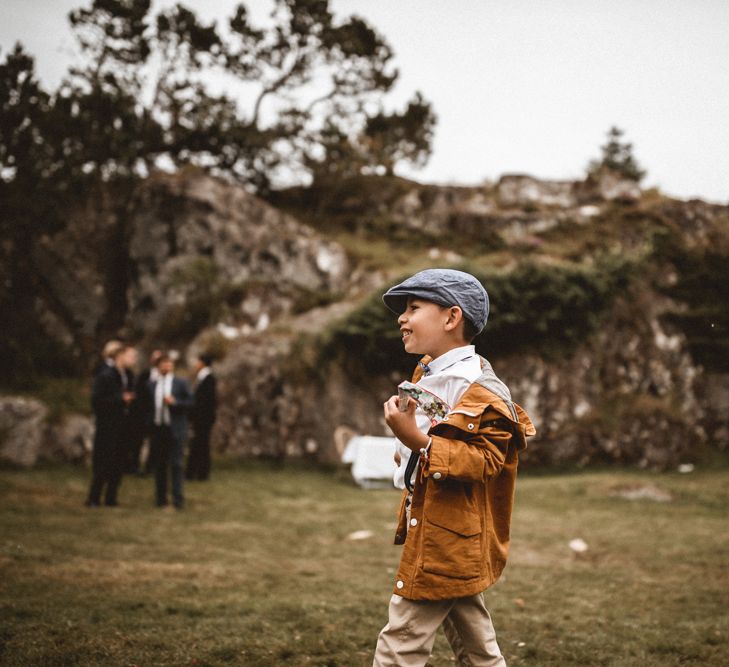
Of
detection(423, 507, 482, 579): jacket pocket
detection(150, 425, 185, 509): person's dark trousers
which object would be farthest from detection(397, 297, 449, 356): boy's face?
detection(150, 425, 185, 509): person's dark trousers

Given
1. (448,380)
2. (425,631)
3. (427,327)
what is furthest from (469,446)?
(425,631)

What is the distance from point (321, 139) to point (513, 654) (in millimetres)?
22023

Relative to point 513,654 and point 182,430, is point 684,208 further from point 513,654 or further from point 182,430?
point 513,654

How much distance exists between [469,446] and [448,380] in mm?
301

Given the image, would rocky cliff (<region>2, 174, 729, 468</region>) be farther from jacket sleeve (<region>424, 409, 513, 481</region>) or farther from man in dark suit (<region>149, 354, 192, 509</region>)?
jacket sleeve (<region>424, 409, 513, 481</region>)

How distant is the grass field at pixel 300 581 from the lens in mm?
4070

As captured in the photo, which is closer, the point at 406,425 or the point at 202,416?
the point at 406,425

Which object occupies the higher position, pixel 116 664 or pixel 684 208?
pixel 684 208

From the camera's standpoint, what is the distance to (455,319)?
2.72 metres

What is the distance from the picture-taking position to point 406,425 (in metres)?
2.39

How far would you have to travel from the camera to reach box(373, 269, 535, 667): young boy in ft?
8.00

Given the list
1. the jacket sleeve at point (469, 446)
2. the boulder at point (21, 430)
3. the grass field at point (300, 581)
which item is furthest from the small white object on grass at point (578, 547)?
the boulder at point (21, 430)

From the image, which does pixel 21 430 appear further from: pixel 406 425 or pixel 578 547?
pixel 406 425

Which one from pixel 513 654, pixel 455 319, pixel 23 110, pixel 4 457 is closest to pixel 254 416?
pixel 4 457
